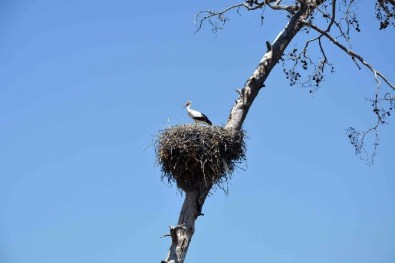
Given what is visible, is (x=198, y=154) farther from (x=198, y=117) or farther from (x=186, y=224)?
(x=198, y=117)

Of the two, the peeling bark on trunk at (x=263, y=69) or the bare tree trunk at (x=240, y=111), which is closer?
the bare tree trunk at (x=240, y=111)

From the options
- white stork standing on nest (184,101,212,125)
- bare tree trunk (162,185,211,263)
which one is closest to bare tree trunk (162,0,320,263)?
bare tree trunk (162,185,211,263)

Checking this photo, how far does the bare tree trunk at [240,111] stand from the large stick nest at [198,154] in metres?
0.23

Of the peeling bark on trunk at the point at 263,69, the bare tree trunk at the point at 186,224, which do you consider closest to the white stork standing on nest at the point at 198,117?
the peeling bark on trunk at the point at 263,69

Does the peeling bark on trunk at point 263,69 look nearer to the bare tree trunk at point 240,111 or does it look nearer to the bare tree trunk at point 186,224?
the bare tree trunk at point 240,111

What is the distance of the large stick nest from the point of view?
12102 millimetres

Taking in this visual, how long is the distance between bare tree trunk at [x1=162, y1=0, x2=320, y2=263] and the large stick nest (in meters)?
0.23

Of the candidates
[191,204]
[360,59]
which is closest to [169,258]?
[191,204]

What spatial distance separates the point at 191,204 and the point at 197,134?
1.51 metres

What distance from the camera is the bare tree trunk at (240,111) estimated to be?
10.9m

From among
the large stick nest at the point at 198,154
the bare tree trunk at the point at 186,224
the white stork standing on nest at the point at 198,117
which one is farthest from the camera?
the white stork standing on nest at the point at 198,117

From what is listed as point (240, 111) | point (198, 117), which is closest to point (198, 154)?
point (240, 111)

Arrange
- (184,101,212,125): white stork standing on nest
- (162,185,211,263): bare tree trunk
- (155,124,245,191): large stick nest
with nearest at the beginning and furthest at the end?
(162,185,211,263): bare tree trunk < (155,124,245,191): large stick nest < (184,101,212,125): white stork standing on nest

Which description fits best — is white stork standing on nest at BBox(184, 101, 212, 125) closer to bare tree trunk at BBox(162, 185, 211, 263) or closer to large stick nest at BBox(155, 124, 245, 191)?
large stick nest at BBox(155, 124, 245, 191)
